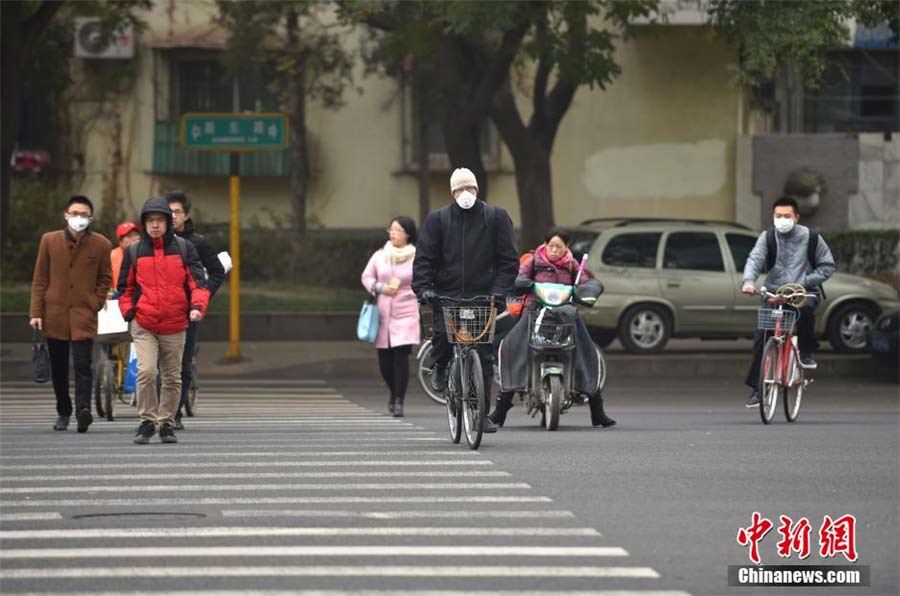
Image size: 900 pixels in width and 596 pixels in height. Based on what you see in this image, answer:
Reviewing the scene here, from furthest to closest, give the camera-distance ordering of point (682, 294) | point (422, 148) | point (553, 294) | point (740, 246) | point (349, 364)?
point (422, 148), point (740, 246), point (682, 294), point (349, 364), point (553, 294)

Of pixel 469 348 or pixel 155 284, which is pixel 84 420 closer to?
Result: pixel 155 284

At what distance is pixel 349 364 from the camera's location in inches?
890

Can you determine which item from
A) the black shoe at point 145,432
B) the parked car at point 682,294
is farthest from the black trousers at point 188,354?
the parked car at point 682,294

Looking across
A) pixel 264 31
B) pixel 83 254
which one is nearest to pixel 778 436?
pixel 83 254

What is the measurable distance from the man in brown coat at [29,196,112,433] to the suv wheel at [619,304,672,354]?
34.6 feet

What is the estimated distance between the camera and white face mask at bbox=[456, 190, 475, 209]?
12477mm

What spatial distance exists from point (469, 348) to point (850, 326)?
12514 millimetres

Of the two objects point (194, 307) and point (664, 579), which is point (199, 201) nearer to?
point (194, 307)

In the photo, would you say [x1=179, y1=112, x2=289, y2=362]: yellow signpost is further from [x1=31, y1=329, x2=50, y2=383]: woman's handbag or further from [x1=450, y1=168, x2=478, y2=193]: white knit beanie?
[x1=450, y1=168, x2=478, y2=193]: white knit beanie

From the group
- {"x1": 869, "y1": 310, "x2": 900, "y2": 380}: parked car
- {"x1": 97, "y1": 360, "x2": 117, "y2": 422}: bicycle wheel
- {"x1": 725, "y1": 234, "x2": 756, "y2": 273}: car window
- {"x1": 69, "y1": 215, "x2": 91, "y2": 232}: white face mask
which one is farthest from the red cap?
{"x1": 725, "y1": 234, "x2": 756, "y2": 273}: car window

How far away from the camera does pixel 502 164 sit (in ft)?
114

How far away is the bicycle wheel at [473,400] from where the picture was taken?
12.2m

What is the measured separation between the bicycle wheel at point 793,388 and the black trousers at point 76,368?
547 cm

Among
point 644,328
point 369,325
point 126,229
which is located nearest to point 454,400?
point 369,325
